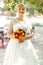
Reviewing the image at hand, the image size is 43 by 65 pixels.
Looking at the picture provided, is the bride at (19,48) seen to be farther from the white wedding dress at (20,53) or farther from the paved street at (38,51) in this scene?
the paved street at (38,51)

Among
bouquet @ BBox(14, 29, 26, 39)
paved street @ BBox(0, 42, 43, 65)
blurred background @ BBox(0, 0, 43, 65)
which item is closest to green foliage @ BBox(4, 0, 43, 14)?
blurred background @ BBox(0, 0, 43, 65)

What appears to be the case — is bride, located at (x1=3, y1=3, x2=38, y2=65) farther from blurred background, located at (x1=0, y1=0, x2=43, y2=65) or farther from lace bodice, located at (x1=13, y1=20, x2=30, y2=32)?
blurred background, located at (x1=0, y1=0, x2=43, y2=65)

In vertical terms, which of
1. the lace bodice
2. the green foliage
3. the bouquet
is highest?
the green foliage

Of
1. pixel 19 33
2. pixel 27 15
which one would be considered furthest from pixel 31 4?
pixel 19 33

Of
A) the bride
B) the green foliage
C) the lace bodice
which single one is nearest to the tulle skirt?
the bride

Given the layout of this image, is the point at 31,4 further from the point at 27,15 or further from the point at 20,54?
the point at 20,54

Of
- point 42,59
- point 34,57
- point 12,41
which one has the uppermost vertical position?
point 12,41

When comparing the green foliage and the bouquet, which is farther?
the green foliage

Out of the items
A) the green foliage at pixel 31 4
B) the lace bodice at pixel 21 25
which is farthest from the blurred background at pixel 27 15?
the lace bodice at pixel 21 25

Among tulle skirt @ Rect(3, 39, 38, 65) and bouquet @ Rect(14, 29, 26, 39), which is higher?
bouquet @ Rect(14, 29, 26, 39)

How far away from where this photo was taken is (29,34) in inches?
89.8

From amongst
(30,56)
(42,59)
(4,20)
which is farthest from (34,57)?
(4,20)

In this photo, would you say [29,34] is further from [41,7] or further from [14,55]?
[41,7]

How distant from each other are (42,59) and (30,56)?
536 millimetres
